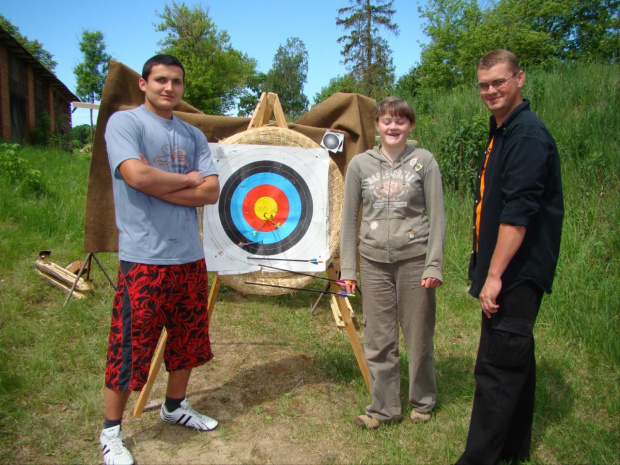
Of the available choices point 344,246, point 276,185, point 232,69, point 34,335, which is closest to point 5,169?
point 34,335

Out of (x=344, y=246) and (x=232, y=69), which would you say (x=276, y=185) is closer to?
(x=344, y=246)

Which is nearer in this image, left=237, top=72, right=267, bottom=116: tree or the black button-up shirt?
the black button-up shirt

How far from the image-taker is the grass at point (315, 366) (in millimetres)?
2119

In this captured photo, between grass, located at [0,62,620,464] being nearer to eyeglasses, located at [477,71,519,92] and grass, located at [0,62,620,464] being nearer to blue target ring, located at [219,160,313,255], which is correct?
blue target ring, located at [219,160,313,255]

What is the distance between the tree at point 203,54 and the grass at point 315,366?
86.5ft

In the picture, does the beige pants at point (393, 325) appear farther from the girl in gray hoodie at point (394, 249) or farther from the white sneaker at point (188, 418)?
the white sneaker at point (188, 418)

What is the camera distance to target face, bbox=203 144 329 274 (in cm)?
253

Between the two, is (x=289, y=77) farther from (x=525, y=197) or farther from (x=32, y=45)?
(x=525, y=197)

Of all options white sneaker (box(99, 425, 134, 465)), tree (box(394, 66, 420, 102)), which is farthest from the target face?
tree (box(394, 66, 420, 102))

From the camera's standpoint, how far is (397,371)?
2.21 m

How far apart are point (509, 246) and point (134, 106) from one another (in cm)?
255

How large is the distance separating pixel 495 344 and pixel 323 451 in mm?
966

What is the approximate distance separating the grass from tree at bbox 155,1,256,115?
86.5 ft

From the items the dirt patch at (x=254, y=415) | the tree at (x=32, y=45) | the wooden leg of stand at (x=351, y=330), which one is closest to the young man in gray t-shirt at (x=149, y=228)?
the dirt patch at (x=254, y=415)
